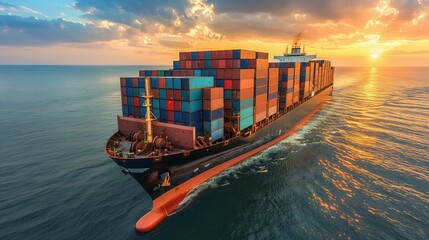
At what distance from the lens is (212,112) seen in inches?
915

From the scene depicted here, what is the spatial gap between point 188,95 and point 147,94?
3.89 m

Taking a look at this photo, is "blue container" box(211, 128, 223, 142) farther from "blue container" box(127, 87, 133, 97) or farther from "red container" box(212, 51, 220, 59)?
"blue container" box(127, 87, 133, 97)

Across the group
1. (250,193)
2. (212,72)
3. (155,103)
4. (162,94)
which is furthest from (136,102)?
(250,193)

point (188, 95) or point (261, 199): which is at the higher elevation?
point (188, 95)

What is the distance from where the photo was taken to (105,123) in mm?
48500

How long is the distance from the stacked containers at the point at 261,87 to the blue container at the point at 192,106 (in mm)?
10135

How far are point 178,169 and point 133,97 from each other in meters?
11.0

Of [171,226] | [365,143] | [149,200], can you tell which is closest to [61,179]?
[149,200]

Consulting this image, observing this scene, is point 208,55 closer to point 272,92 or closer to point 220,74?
point 220,74

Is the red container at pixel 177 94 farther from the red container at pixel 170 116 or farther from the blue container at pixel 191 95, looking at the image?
the red container at pixel 170 116

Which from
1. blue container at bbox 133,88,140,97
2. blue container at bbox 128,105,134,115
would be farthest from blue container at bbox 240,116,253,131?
blue container at bbox 128,105,134,115

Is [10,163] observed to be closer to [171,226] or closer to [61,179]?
[61,179]

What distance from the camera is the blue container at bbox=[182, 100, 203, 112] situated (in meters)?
21.9

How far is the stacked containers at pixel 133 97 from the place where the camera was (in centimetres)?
2545
